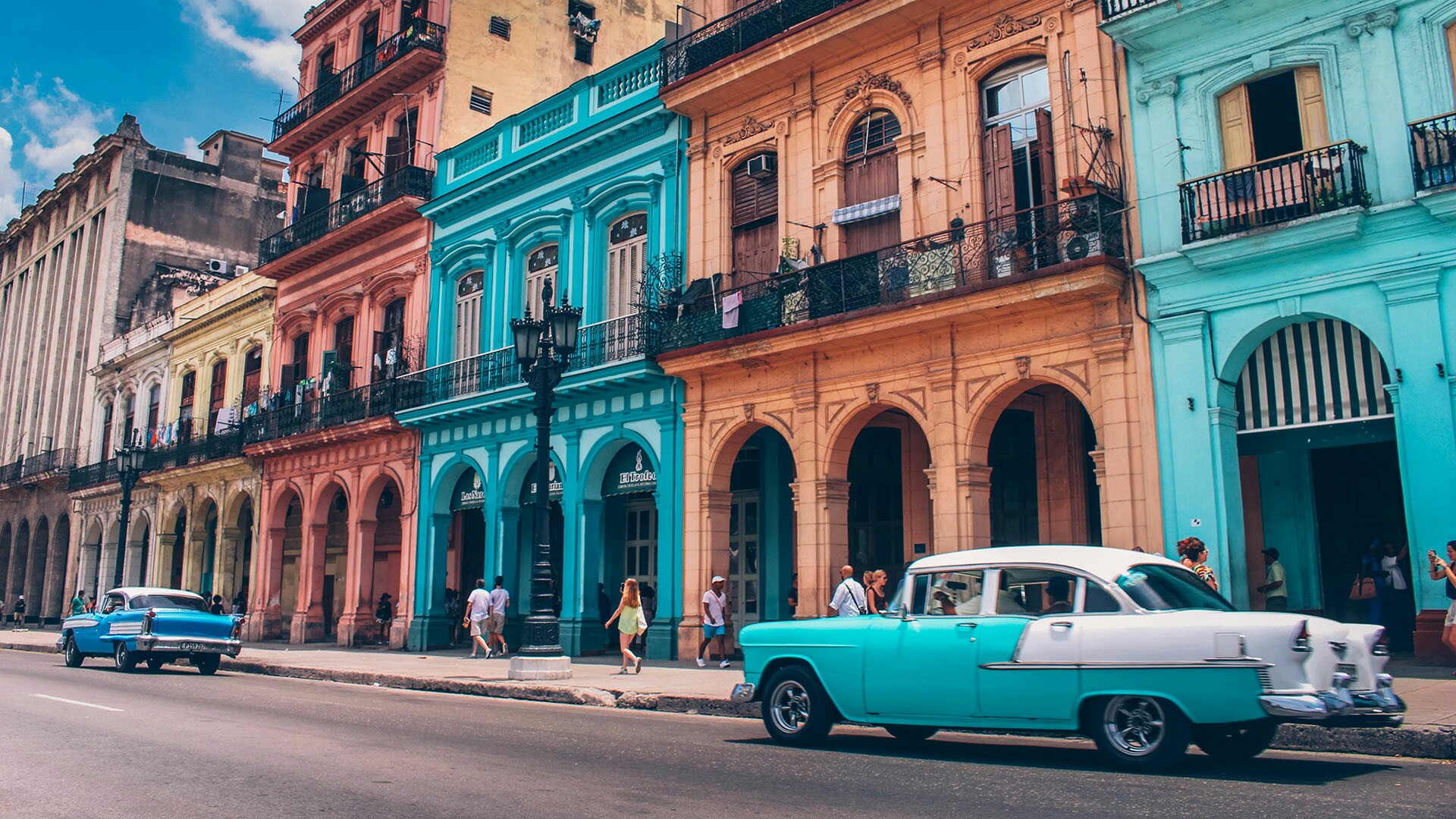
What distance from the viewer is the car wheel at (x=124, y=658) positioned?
18.3m

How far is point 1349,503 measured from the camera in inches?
587

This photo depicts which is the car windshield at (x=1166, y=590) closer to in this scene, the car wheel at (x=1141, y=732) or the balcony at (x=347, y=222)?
the car wheel at (x=1141, y=732)

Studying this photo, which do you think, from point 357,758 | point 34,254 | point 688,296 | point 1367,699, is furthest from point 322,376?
point 34,254

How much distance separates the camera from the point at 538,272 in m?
23.5

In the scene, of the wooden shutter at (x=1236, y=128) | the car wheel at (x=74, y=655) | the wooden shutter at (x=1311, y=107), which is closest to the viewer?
the wooden shutter at (x=1311, y=107)

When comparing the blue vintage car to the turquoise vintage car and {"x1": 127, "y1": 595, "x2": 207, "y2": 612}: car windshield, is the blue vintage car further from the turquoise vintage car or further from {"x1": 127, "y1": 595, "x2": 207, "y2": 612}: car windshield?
the turquoise vintage car

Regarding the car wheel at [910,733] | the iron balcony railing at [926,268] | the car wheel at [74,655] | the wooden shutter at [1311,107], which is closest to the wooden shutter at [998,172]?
the iron balcony railing at [926,268]

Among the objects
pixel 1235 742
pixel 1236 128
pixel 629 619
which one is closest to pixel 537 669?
pixel 629 619

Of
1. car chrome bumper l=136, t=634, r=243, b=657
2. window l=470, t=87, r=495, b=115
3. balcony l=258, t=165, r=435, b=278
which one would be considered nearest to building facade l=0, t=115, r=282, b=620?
balcony l=258, t=165, r=435, b=278

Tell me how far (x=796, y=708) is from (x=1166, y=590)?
299 centimetres

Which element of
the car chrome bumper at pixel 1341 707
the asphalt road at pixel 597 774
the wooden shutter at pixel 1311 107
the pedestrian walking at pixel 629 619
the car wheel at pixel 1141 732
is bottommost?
the asphalt road at pixel 597 774

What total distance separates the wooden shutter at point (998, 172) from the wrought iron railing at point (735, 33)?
333 cm

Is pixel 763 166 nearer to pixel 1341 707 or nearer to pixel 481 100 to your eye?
pixel 481 100

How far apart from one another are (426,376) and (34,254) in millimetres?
35578
